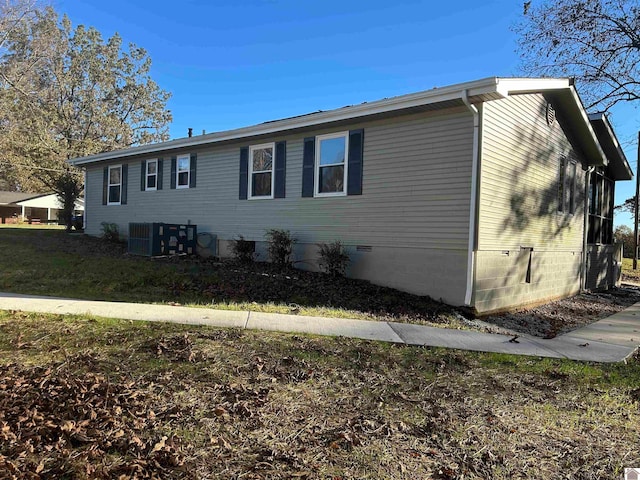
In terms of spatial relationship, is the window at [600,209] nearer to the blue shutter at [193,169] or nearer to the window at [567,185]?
the window at [567,185]

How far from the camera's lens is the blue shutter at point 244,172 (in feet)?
38.1

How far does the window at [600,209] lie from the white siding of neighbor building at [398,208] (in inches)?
308

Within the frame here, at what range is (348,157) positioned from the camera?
9586 millimetres

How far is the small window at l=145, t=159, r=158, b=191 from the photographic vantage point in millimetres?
14239

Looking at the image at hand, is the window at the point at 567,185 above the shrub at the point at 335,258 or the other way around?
above

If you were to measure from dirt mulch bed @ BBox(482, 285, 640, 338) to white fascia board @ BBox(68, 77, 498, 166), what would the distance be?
4036mm

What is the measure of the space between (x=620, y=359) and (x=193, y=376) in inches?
198

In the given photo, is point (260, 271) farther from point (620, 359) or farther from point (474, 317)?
point (620, 359)

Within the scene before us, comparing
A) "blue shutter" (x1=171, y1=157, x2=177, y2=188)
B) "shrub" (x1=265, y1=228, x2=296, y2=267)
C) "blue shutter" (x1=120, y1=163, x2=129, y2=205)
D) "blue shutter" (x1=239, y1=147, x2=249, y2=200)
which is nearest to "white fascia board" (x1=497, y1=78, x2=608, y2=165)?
"shrub" (x1=265, y1=228, x2=296, y2=267)

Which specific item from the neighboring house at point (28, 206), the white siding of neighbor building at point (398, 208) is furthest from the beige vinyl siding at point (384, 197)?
the neighboring house at point (28, 206)

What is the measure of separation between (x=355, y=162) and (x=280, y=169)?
224 cm

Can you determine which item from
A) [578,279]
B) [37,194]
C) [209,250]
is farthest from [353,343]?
[37,194]

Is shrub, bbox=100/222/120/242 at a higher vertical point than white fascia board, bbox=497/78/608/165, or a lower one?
lower

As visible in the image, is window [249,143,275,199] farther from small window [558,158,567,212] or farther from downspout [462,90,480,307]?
small window [558,158,567,212]
